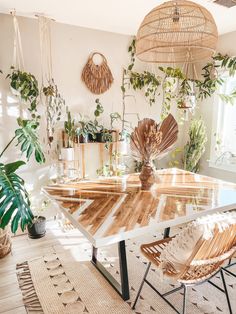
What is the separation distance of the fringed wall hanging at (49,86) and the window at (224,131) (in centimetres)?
210

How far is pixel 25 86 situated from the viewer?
2.61 meters

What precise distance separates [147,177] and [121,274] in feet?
2.53

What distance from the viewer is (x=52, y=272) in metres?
2.14

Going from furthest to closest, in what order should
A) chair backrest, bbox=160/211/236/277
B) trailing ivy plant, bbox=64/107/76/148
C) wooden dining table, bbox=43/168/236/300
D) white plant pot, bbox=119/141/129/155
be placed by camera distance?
white plant pot, bbox=119/141/129/155 < trailing ivy plant, bbox=64/107/76/148 < wooden dining table, bbox=43/168/236/300 < chair backrest, bbox=160/211/236/277

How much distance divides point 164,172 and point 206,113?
4.86ft

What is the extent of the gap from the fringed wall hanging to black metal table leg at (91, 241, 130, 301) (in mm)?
1529

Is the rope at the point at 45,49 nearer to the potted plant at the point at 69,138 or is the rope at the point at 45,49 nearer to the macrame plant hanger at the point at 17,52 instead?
the macrame plant hanger at the point at 17,52

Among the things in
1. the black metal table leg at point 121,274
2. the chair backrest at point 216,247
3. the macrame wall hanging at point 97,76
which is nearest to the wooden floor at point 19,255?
the black metal table leg at point 121,274

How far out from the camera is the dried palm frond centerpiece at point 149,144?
6.69 feet

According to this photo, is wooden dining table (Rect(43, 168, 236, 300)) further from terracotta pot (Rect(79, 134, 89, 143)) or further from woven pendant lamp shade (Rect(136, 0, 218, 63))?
woven pendant lamp shade (Rect(136, 0, 218, 63))

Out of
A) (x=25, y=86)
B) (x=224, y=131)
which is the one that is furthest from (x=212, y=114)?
(x=25, y=86)

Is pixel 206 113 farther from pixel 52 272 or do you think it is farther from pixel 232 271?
pixel 52 272

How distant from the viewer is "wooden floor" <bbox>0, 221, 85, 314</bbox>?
1.80 metres

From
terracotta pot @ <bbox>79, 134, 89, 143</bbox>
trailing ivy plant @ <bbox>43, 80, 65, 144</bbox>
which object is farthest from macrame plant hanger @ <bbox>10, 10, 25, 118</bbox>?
terracotta pot @ <bbox>79, 134, 89, 143</bbox>
